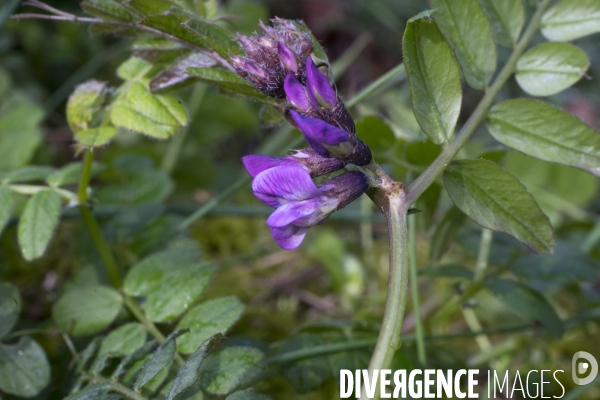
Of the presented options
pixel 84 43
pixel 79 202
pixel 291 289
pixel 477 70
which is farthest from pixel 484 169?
pixel 84 43

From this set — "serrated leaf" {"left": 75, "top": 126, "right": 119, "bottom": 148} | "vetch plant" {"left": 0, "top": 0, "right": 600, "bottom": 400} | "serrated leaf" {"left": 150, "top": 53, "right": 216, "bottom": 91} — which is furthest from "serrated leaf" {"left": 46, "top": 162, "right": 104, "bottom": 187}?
"serrated leaf" {"left": 150, "top": 53, "right": 216, "bottom": 91}

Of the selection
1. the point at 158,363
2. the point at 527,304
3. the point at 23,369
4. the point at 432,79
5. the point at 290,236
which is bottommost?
the point at 527,304

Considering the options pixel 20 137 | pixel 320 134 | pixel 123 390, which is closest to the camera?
pixel 320 134

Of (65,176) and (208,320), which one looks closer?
(208,320)

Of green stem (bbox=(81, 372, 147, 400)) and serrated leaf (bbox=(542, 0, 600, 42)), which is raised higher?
serrated leaf (bbox=(542, 0, 600, 42))

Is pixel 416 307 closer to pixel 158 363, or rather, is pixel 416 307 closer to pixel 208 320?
pixel 208 320

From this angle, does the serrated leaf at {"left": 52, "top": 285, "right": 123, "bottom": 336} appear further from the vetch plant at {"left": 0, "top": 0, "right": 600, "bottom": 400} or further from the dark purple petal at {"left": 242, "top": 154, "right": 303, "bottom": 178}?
the dark purple petal at {"left": 242, "top": 154, "right": 303, "bottom": 178}

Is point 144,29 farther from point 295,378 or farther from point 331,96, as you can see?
point 295,378

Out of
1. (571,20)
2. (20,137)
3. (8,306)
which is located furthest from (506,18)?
(20,137)
